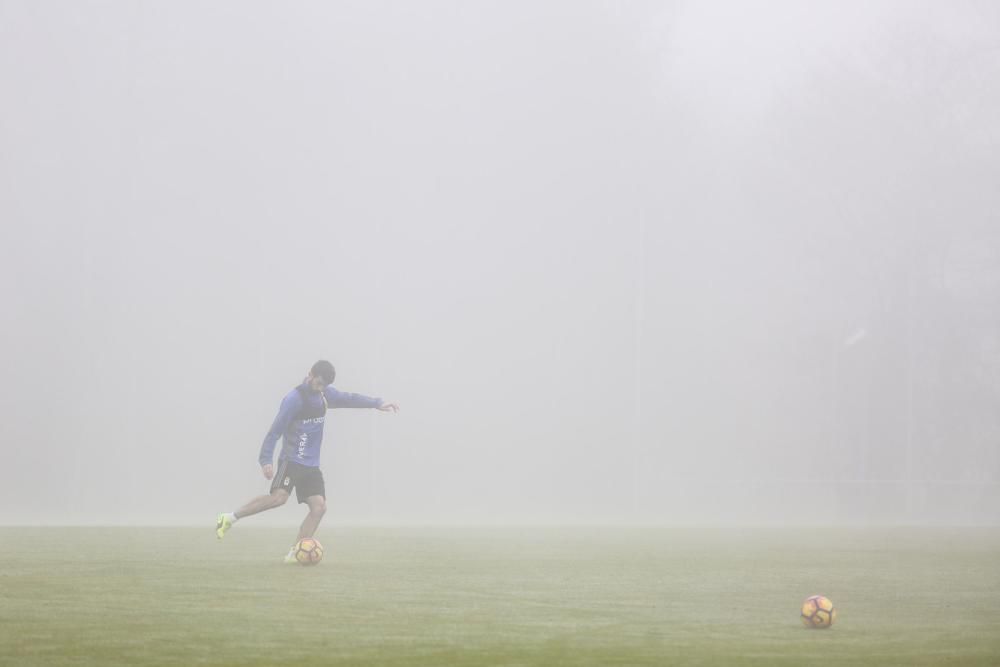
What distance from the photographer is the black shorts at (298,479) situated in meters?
Result: 15.2

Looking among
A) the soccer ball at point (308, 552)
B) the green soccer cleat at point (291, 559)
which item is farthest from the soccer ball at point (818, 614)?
the green soccer cleat at point (291, 559)

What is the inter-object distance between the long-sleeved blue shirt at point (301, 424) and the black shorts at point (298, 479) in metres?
0.06

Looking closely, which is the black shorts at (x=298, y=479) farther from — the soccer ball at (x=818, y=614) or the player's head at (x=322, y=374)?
the soccer ball at (x=818, y=614)

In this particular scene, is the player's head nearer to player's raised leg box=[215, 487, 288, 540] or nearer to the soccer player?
the soccer player

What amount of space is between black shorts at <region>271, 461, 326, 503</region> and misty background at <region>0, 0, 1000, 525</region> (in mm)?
25736

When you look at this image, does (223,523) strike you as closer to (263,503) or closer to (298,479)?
(263,503)

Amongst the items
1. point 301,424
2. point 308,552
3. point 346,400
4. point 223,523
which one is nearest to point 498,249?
point 346,400

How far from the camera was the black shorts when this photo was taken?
15.2 m

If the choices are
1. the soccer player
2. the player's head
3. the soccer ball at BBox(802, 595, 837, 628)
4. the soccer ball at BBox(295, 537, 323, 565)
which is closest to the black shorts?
the soccer player

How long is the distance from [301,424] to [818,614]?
6614 millimetres

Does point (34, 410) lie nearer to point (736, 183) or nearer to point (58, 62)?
point (58, 62)

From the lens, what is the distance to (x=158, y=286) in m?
46.1

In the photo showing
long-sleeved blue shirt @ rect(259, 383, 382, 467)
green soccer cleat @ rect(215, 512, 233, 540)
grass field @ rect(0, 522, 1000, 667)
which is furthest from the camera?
green soccer cleat @ rect(215, 512, 233, 540)

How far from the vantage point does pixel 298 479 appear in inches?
602
